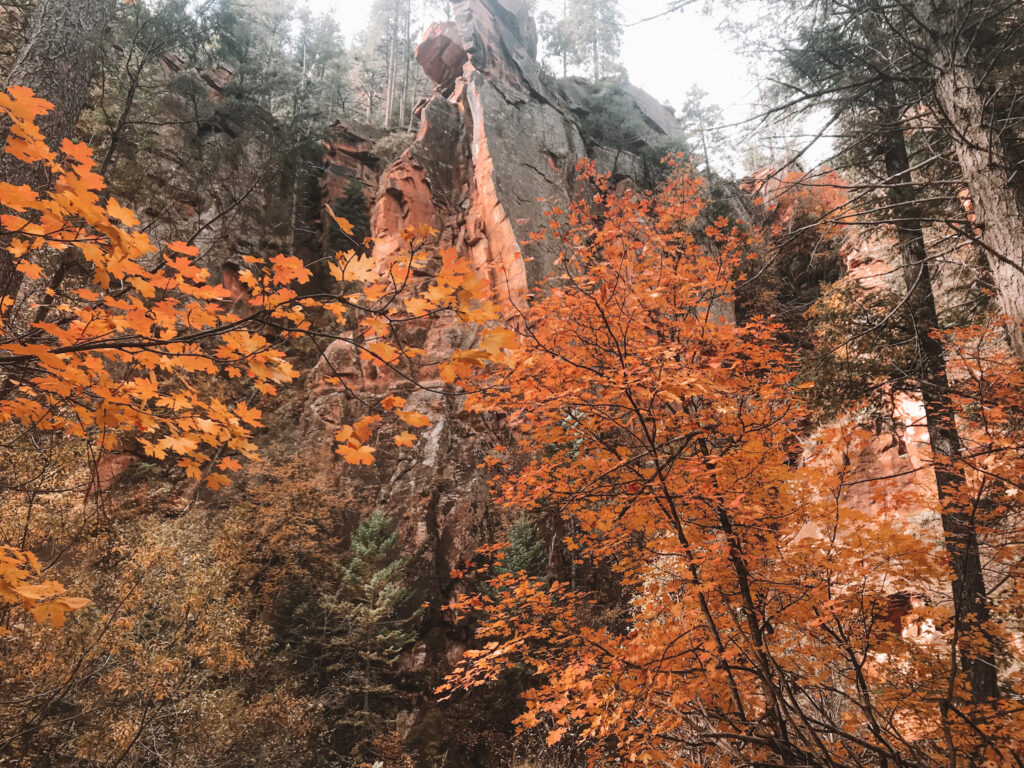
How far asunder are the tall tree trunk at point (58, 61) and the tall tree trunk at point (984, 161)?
A: 563cm

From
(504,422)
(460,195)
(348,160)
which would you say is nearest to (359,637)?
(504,422)

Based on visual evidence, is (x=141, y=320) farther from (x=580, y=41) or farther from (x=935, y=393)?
(x=580, y=41)

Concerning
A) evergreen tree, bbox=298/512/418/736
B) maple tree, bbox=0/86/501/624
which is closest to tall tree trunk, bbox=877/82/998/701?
maple tree, bbox=0/86/501/624

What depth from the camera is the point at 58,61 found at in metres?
3.00

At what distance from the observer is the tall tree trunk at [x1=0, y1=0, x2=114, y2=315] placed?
2912 mm

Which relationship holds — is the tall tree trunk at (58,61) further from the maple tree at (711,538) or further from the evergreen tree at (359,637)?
the evergreen tree at (359,637)

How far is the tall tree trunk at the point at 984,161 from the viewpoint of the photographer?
3037 millimetres

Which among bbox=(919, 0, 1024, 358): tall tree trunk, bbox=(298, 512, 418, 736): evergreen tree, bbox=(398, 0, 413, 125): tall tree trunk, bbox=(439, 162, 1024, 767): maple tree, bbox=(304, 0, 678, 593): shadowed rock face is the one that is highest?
bbox=(398, 0, 413, 125): tall tree trunk

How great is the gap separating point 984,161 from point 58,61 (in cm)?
629

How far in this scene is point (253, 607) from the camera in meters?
10.1

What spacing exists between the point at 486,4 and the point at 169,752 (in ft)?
93.2

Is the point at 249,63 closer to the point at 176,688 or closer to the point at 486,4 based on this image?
the point at 486,4

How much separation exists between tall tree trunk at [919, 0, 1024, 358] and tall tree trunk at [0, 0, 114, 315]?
5628mm

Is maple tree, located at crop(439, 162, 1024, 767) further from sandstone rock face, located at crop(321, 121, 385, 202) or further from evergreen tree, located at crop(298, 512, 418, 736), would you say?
sandstone rock face, located at crop(321, 121, 385, 202)
